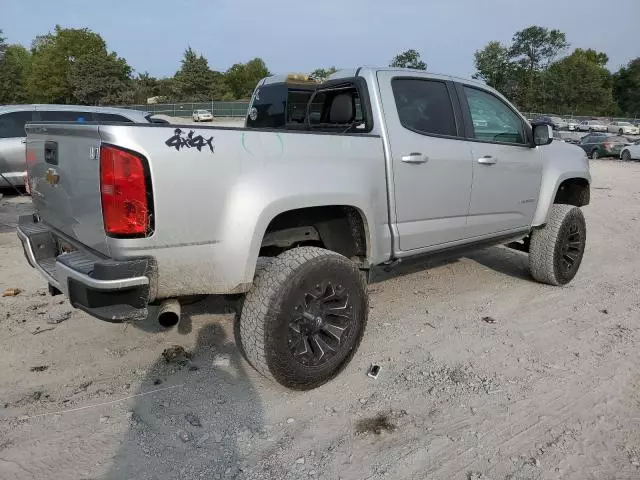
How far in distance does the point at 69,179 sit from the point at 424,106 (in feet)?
8.00

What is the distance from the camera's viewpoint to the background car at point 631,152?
24.3m

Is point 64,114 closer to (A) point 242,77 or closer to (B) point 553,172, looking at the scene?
(B) point 553,172

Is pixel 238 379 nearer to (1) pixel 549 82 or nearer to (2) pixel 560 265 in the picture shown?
(2) pixel 560 265

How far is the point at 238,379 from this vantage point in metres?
3.29

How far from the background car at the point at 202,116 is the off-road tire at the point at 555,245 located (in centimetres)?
3964

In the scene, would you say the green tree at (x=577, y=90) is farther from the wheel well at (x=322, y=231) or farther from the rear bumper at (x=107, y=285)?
the rear bumper at (x=107, y=285)

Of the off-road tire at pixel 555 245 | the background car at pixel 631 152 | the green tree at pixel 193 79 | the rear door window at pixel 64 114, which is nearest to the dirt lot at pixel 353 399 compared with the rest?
the off-road tire at pixel 555 245

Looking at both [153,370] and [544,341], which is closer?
[153,370]

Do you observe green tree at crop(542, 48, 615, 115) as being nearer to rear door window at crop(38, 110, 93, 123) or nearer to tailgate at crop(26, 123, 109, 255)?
rear door window at crop(38, 110, 93, 123)

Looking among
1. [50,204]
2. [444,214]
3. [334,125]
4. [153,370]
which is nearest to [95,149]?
[50,204]

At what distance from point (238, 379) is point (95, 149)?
65.1 inches

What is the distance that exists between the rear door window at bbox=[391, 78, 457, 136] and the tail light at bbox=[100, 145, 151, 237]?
1.89 meters

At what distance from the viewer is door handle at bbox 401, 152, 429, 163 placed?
3.46 meters

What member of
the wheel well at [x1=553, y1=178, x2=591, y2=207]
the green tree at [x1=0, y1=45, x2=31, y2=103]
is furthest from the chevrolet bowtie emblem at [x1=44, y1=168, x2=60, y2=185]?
the green tree at [x1=0, y1=45, x2=31, y2=103]
